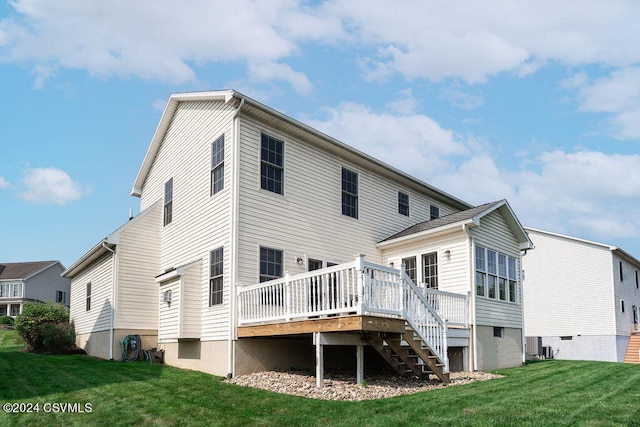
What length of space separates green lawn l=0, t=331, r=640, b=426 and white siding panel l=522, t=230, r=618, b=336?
19.3 meters

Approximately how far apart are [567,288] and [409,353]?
22.8 m

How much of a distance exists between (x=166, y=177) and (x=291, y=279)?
8.32 m

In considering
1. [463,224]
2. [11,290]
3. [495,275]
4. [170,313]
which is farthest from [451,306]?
[11,290]

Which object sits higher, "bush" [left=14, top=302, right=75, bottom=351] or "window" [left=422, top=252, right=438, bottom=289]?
"window" [left=422, top=252, right=438, bottom=289]

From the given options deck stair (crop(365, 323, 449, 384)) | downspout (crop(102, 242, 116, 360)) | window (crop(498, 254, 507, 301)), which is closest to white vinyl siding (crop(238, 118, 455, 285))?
window (crop(498, 254, 507, 301))

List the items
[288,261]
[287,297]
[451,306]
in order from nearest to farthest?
[287,297] < [288,261] < [451,306]

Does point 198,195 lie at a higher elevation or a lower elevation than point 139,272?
higher

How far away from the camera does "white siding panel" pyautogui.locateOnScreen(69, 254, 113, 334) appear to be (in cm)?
1802

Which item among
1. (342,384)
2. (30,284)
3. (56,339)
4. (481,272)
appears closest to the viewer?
(342,384)

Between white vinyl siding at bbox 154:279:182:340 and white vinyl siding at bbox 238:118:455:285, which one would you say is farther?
white vinyl siding at bbox 154:279:182:340

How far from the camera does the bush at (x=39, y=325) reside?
1948cm

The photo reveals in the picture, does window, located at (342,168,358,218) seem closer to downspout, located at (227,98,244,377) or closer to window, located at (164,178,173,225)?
downspout, located at (227,98,244,377)

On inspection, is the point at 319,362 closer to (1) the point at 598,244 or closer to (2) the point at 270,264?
(2) the point at 270,264

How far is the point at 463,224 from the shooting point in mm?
15977
